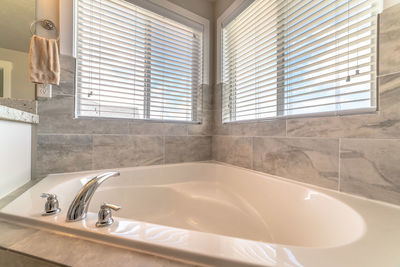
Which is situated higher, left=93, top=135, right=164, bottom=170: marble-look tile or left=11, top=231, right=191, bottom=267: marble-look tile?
Answer: left=93, top=135, right=164, bottom=170: marble-look tile

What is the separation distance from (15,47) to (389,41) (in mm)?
2207

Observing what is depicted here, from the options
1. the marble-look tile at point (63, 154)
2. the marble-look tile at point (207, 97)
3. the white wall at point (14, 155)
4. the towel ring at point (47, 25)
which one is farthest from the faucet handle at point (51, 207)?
the marble-look tile at point (207, 97)

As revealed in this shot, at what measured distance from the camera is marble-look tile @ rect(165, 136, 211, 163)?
1.63 m

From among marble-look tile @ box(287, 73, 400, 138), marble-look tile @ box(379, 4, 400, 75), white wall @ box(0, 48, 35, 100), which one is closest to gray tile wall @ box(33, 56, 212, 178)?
white wall @ box(0, 48, 35, 100)

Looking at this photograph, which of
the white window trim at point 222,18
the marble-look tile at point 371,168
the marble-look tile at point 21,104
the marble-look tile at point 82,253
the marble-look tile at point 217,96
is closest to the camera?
the marble-look tile at point 82,253

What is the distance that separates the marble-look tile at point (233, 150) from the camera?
1437mm

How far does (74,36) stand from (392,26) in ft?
6.32

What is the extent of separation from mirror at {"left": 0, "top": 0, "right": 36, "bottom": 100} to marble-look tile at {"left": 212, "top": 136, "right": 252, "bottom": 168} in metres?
1.58

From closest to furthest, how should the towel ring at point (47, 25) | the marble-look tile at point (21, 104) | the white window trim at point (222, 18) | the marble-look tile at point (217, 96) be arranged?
the marble-look tile at point (21, 104) → the towel ring at point (47, 25) → the white window trim at point (222, 18) → the marble-look tile at point (217, 96)

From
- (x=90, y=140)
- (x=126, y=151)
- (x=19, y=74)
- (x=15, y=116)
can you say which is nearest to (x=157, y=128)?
(x=126, y=151)

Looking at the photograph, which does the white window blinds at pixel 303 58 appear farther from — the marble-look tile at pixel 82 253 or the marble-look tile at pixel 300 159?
the marble-look tile at pixel 82 253

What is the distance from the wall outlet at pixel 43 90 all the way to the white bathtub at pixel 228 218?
586 mm

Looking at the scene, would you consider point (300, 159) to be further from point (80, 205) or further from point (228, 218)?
point (80, 205)

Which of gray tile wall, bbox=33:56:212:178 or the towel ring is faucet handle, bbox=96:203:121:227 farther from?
the towel ring
